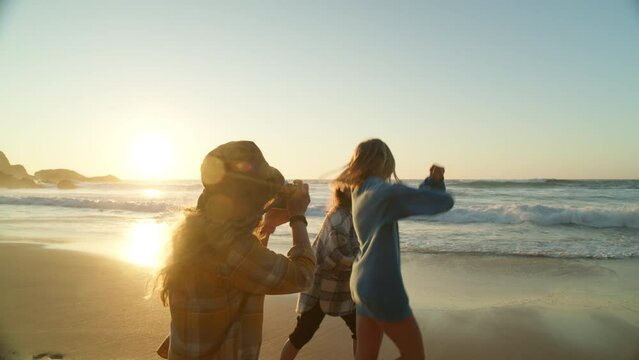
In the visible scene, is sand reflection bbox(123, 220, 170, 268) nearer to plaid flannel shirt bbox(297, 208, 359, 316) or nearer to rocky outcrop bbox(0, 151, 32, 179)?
plaid flannel shirt bbox(297, 208, 359, 316)

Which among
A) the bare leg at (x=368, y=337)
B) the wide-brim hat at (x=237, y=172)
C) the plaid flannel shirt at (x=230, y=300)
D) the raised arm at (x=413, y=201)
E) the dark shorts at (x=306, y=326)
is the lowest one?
the dark shorts at (x=306, y=326)

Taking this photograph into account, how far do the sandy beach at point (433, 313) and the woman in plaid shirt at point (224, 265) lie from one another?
294 centimetres

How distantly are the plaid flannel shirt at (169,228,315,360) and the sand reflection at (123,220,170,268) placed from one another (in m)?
4.56

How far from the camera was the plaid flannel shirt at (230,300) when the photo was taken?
63.3 inches

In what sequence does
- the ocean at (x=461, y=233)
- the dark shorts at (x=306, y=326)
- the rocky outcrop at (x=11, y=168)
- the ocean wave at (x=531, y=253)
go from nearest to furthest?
the dark shorts at (x=306, y=326), the ocean wave at (x=531, y=253), the ocean at (x=461, y=233), the rocky outcrop at (x=11, y=168)

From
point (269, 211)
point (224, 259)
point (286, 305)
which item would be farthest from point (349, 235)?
point (286, 305)

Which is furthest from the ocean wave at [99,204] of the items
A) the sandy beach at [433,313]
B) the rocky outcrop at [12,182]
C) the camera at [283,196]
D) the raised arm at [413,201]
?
the rocky outcrop at [12,182]

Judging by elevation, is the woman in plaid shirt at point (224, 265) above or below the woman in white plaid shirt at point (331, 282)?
above

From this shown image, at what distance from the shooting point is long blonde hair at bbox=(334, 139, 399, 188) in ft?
9.32

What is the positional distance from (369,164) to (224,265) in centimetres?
147

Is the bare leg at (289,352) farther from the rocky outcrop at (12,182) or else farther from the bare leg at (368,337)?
the rocky outcrop at (12,182)

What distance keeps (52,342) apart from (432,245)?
334 inches

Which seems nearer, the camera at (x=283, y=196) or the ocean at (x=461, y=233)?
the camera at (x=283, y=196)

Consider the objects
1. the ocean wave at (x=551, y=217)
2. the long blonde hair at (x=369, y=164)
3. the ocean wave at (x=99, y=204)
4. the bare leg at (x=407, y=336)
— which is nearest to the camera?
the bare leg at (x=407, y=336)
